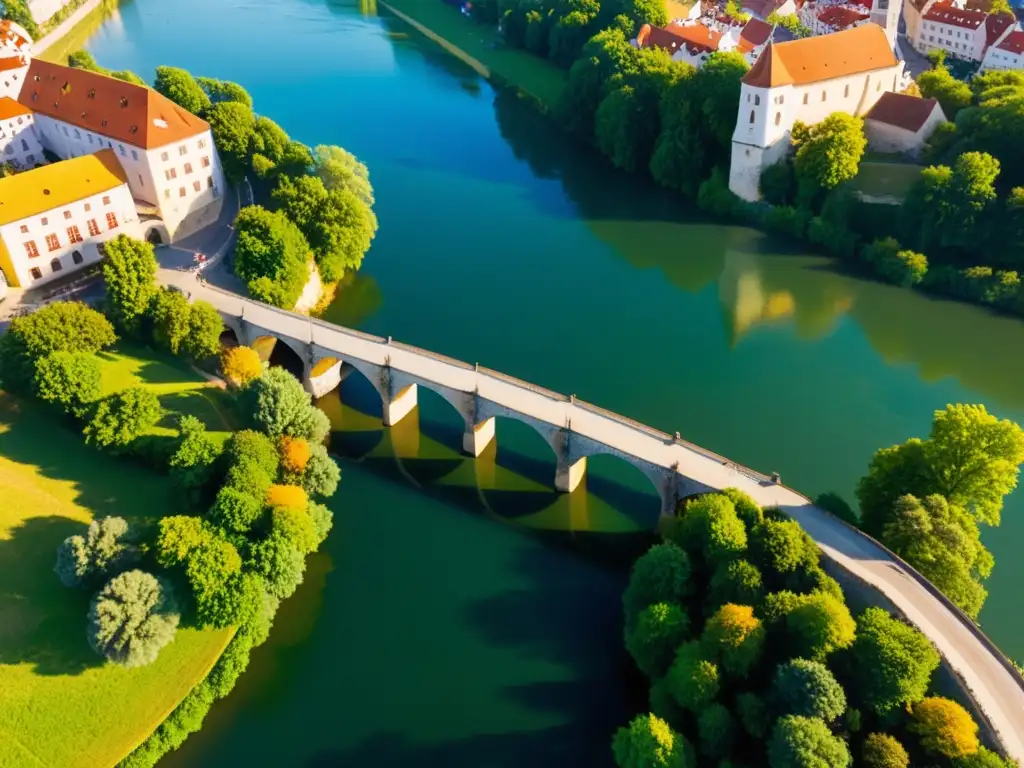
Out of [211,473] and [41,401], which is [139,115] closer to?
[41,401]

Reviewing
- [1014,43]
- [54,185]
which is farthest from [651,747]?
[1014,43]

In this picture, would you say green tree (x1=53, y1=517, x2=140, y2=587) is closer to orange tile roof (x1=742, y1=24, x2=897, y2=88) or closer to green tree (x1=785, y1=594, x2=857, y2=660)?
green tree (x1=785, y1=594, x2=857, y2=660)

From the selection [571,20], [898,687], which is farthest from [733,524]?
[571,20]

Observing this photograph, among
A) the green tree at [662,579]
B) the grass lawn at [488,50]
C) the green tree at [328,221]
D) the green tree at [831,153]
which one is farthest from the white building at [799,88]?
the green tree at [662,579]

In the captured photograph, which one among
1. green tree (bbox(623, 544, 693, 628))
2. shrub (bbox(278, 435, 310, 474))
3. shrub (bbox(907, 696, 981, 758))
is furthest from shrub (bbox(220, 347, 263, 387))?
shrub (bbox(907, 696, 981, 758))

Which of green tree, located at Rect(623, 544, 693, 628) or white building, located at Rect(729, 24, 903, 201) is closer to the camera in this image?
green tree, located at Rect(623, 544, 693, 628)
